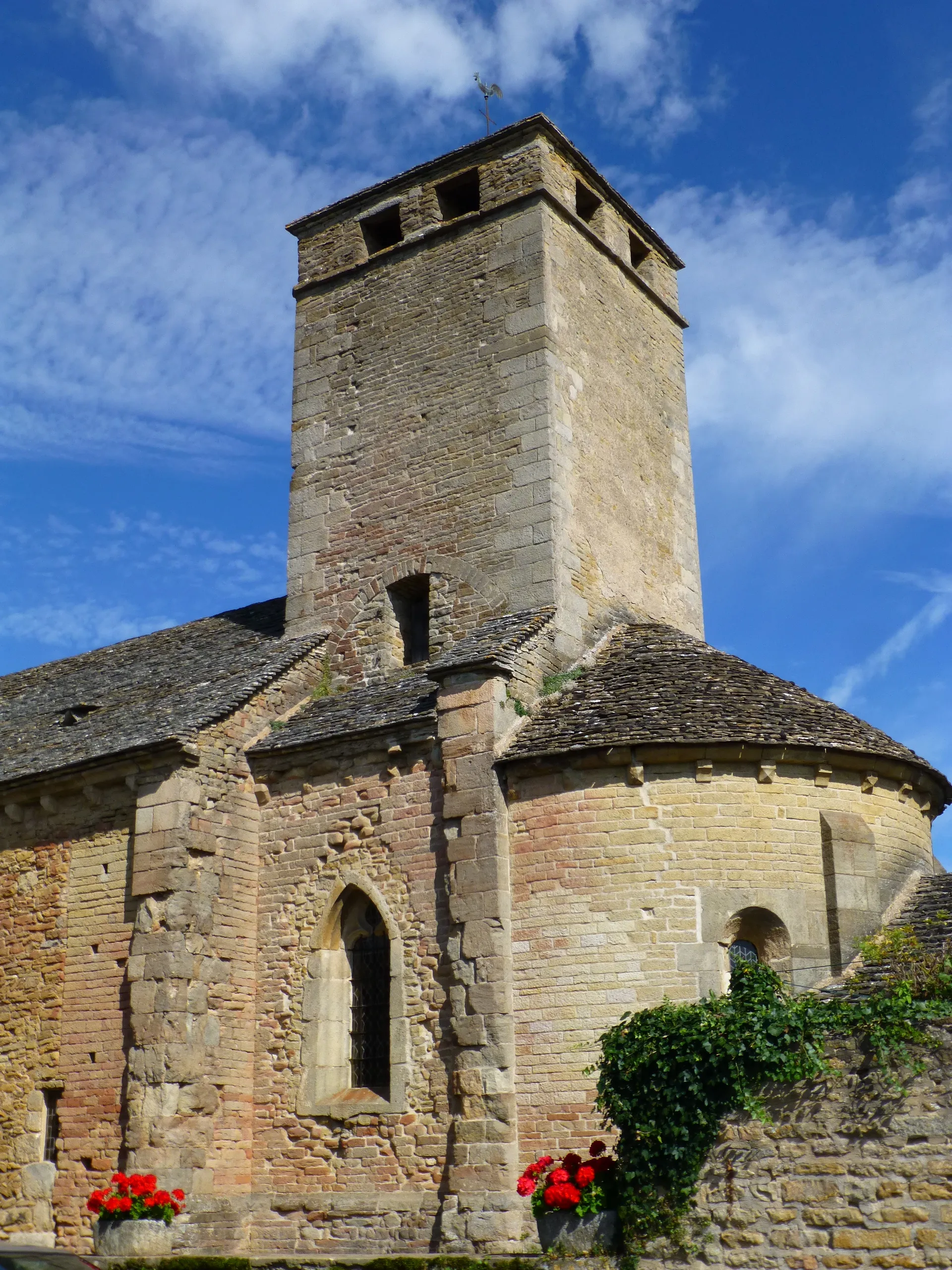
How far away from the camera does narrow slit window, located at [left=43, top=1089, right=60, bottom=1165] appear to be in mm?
14211

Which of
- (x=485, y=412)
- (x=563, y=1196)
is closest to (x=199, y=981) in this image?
(x=563, y=1196)

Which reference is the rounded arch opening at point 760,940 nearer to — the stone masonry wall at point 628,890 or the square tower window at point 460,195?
the stone masonry wall at point 628,890

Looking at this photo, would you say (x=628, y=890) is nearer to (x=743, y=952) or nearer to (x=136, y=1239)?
(x=743, y=952)

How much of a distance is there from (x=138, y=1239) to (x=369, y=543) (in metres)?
8.28

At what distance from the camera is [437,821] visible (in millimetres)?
13273

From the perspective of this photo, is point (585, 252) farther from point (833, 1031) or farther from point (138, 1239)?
point (138, 1239)

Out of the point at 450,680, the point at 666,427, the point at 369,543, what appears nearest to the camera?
the point at 450,680

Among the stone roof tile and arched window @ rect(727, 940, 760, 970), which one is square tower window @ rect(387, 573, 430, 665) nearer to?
the stone roof tile

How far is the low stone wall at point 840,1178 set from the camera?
28.0 ft

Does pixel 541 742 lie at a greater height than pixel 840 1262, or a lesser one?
greater

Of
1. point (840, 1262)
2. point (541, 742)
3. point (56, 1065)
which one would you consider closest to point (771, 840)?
point (541, 742)

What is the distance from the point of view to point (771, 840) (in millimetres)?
12430

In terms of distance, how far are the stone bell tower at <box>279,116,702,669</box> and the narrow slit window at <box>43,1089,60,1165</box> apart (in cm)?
594

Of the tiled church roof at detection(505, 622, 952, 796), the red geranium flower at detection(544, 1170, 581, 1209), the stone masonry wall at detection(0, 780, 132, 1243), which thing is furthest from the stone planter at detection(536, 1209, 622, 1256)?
the stone masonry wall at detection(0, 780, 132, 1243)
